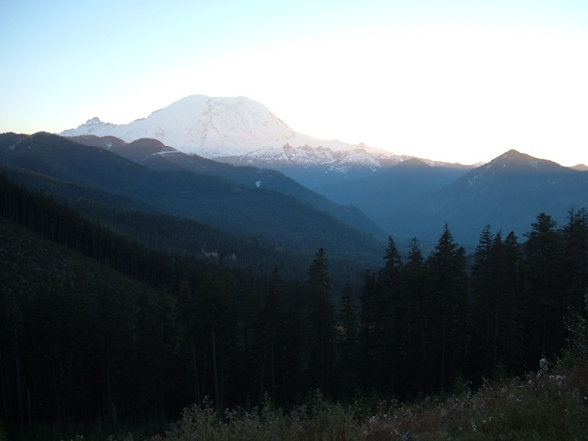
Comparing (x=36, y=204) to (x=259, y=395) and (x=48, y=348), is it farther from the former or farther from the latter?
(x=259, y=395)

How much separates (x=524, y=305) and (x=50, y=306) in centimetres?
3630

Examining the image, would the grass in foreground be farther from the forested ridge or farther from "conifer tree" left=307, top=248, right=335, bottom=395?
"conifer tree" left=307, top=248, right=335, bottom=395

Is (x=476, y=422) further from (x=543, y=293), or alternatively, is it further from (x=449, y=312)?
(x=543, y=293)

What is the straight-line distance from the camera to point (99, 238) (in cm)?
9456

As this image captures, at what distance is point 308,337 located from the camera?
118 feet

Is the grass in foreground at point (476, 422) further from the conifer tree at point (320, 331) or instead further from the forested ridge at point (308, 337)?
the conifer tree at point (320, 331)

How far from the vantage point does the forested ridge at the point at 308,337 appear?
2844 cm

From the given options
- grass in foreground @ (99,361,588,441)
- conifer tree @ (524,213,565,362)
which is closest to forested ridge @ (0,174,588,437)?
conifer tree @ (524,213,565,362)

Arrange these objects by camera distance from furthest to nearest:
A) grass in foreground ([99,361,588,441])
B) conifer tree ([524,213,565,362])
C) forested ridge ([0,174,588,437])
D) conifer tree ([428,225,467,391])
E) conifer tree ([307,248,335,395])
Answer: conifer tree ([307,248,335,395])
conifer tree ([428,225,467,391])
forested ridge ([0,174,588,437])
conifer tree ([524,213,565,362])
grass in foreground ([99,361,588,441])

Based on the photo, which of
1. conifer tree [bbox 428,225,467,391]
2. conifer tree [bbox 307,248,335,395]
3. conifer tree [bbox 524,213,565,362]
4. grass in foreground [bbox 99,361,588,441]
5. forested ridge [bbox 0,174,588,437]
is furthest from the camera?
conifer tree [bbox 307,248,335,395]

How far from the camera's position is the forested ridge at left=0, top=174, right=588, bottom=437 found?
28.4 metres

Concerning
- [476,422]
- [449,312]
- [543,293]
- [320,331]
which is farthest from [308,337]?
[476,422]

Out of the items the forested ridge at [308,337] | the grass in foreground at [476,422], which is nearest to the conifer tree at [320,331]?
the forested ridge at [308,337]

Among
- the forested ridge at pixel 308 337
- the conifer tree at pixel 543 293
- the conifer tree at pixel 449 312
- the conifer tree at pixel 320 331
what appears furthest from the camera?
the conifer tree at pixel 320 331
